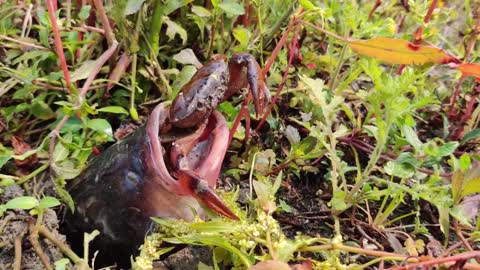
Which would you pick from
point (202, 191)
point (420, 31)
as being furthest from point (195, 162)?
point (420, 31)

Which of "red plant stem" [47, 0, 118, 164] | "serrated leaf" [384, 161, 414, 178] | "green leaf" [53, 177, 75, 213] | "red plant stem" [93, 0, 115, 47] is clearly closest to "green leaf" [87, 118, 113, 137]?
"red plant stem" [47, 0, 118, 164]

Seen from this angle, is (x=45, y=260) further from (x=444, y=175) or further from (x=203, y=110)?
(x=444, y=175)

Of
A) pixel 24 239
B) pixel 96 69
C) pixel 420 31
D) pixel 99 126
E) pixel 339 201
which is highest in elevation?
pixel 420 31

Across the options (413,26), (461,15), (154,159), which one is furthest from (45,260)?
(461,15)

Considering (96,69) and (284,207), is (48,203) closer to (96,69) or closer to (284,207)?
(96,69)

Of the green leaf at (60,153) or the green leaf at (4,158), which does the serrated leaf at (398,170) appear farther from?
the green leaf at (4,158)

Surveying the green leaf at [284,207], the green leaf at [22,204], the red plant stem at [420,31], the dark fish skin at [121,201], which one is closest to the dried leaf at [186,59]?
the dark fish skin at [121,201]

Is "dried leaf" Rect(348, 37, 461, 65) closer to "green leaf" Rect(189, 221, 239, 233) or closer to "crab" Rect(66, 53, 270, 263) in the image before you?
"crab" Rect(66, 53, 270, 263)
